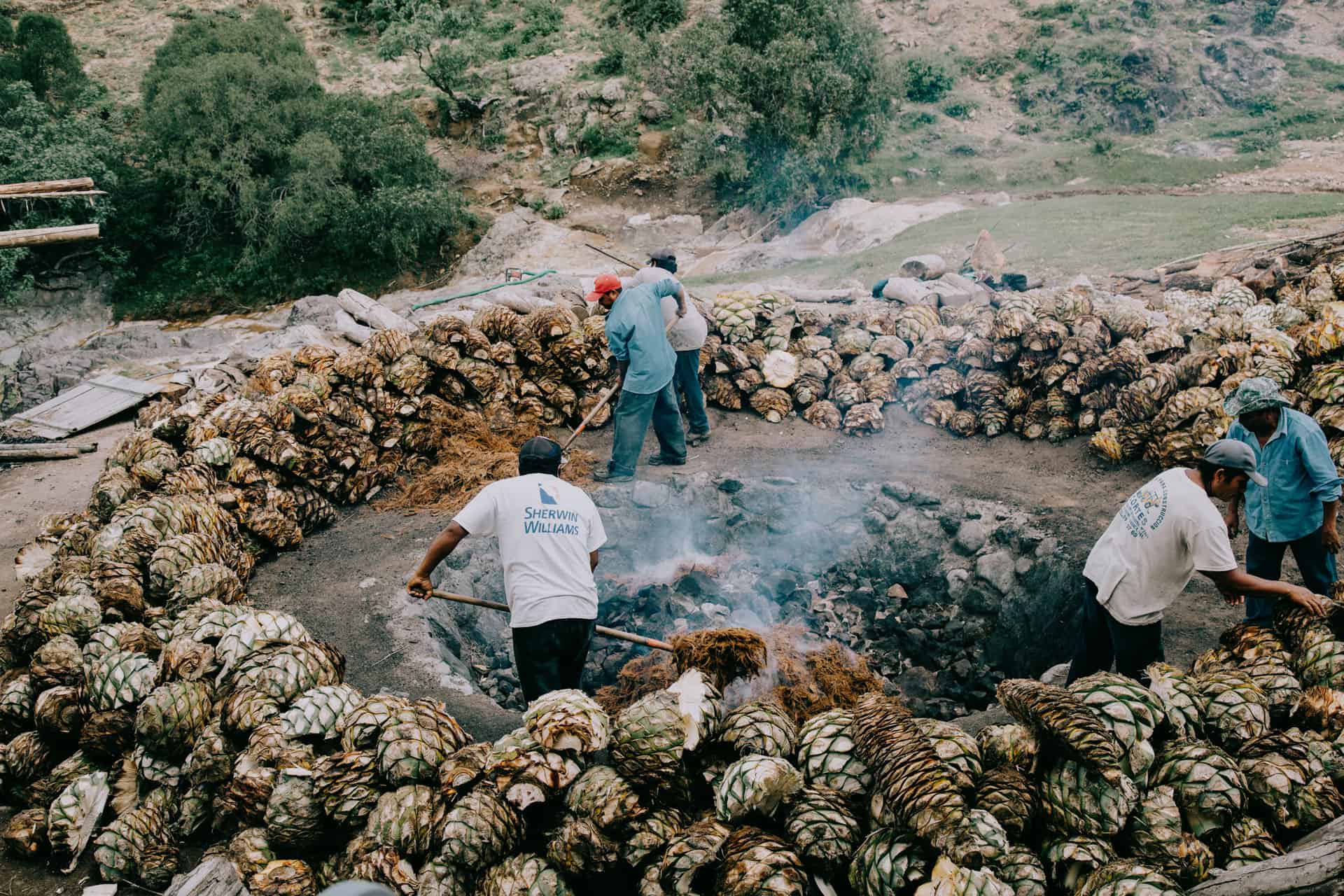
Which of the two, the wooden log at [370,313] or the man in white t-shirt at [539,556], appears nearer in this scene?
the man in white t-shirt at [539,556]

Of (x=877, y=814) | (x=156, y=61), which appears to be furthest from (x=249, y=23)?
(x=877, y=814)

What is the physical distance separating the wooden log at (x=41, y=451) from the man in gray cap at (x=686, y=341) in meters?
6.00

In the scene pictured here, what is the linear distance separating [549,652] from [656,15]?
26.1 metres

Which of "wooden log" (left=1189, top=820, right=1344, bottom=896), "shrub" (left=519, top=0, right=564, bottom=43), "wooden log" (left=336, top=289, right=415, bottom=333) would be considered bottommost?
"wooden log" (left=1189, top=820, right=1344, bottom=896)

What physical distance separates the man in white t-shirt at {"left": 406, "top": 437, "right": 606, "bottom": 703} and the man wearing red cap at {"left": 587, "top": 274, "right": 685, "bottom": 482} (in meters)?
2.64

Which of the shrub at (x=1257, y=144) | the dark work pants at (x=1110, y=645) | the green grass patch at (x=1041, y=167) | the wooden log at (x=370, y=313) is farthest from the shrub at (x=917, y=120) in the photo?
the dark work pants at (x=1110, y=645)

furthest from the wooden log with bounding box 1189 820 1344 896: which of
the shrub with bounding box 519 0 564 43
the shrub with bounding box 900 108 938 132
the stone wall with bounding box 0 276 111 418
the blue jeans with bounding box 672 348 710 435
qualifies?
the shrub with bounding box 519 0 564 43

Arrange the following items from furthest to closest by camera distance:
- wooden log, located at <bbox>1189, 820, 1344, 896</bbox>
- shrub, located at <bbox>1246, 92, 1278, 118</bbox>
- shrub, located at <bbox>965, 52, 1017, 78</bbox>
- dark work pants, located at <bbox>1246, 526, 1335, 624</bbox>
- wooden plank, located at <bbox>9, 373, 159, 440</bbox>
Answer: shrub, located at <bbox>965, 52, 1017, 78</bbox>, shrub, located at <bbox>1246, 92, 1278, 118</bbox>, wooden plank, located at <bbox>9, 373, 159, 440</bbox>, dark work pants, located at <bbox>1246, 526, 1335, 624</bbox>, wooden log, located at <bbox>1189, 820, 1344, 896</bbox>

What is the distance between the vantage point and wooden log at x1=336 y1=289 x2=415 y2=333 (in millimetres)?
8508

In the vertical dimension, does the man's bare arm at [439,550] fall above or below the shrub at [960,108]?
below

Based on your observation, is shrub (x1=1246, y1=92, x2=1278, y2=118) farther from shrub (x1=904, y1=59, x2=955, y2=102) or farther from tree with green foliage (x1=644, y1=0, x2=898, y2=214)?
tree with green foliage (x1=644, y1=0, x2=898, y2=214)

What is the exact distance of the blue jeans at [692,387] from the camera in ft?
23.1

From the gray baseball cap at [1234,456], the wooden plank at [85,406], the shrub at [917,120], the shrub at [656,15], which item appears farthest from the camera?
the shrub at [656,15]

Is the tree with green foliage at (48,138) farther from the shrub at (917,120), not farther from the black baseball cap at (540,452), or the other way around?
the shrub at (917,120)
